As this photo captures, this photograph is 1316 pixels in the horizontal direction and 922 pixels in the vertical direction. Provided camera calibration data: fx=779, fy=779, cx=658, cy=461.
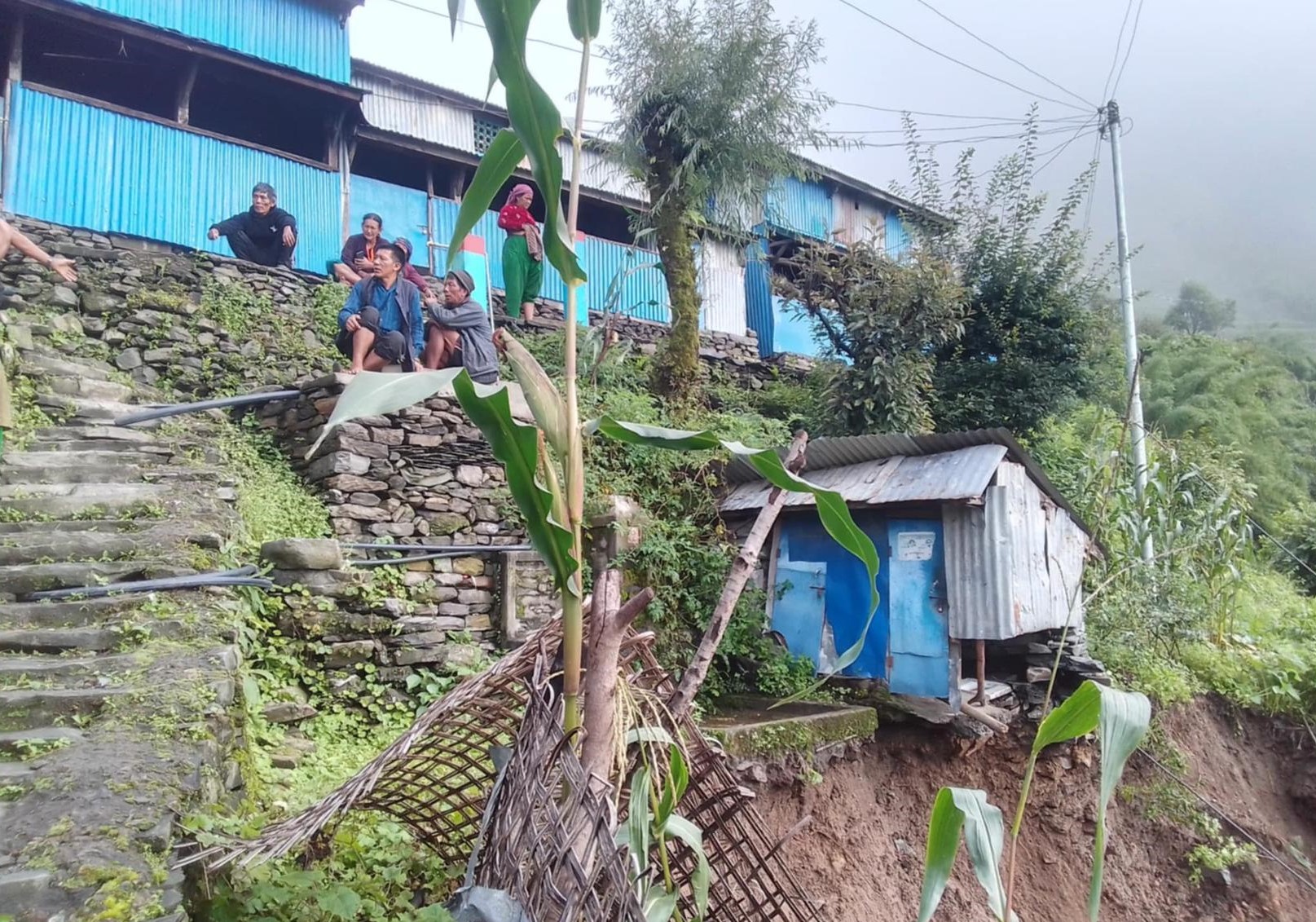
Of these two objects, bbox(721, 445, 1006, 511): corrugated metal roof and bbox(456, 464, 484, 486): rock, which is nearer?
bbox(721, 445, 1006, 511): corrugated metal roof

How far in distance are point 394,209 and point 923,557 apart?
7.70 meters

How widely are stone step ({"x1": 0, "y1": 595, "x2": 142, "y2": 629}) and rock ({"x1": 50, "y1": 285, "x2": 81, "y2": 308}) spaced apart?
4.75m

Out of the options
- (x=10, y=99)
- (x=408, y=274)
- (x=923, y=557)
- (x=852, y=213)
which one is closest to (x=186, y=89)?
(x=10, y=99)

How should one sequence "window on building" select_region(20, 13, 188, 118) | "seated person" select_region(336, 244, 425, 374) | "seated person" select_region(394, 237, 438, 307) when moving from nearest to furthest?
"seated person" select_region(336, 244, 425, 374) < "seated person" select_region(394, 237, 438, 307) < "window on building" select_region(20, 13, 188, 118)

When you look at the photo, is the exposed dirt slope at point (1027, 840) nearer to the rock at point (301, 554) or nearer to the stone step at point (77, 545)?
the rock at point (301, 554)

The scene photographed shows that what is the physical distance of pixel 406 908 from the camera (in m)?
2.31

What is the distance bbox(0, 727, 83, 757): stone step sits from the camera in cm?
249

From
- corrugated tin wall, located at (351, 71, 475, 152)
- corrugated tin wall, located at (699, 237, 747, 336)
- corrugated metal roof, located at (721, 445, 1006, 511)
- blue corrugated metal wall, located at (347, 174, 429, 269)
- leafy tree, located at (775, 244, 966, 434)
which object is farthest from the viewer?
corrugated tin wall, located at (699, 237, 747, 336)

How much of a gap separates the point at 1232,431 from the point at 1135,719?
20.0 m

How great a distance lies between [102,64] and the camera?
898 cm

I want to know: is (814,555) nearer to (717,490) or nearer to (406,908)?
(717,490)

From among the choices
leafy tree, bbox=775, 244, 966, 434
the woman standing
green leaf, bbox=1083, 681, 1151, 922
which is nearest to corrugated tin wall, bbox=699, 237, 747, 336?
leafy tree, bbox=775, 244, 966, 434

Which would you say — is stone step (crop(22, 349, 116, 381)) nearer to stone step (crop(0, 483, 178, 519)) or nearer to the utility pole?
stone step (crop(0, 483, 178, 519))

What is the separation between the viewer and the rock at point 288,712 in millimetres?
4168
